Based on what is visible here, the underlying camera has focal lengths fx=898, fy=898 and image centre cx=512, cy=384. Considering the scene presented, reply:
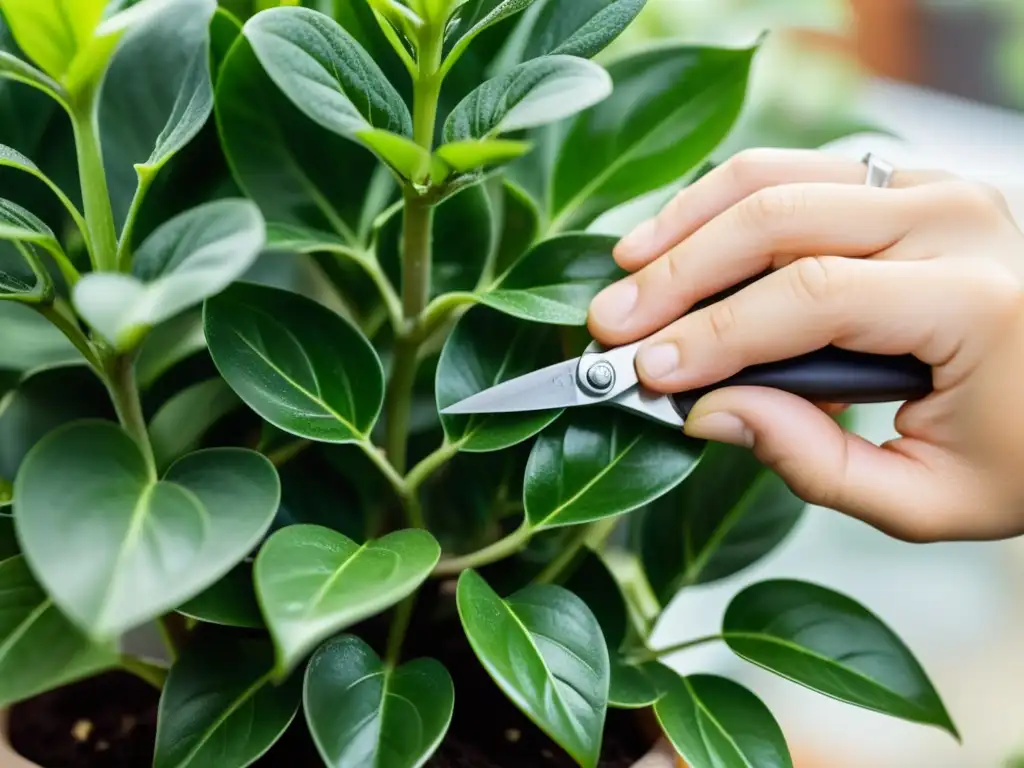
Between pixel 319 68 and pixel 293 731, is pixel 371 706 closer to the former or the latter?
pixel 293 731

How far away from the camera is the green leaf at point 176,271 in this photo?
0.30 m

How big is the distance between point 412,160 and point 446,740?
36 cm

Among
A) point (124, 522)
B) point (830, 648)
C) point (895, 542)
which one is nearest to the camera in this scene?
point (124, 522)

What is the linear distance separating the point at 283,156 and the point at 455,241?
117 millimetres

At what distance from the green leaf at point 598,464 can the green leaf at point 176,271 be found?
21cm

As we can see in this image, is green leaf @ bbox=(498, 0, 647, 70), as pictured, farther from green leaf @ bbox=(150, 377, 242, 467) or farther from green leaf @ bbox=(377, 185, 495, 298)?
green leaf @ bbox=(150, 377, 242, 467)

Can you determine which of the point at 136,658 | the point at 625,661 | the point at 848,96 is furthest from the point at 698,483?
the point at 848,96

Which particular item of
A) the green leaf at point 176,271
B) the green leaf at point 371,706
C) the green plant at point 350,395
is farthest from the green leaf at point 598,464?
the green leaf at point 176,271

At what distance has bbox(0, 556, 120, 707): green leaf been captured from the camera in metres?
0.40

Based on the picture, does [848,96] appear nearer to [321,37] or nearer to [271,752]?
[321,37]

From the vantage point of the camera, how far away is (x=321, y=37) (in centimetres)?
40

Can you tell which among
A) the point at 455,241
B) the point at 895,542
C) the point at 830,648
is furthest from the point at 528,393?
the point at 895,542

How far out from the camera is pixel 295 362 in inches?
18.7

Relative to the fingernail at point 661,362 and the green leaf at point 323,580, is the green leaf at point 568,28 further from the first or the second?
the green leaf at point 323,580
